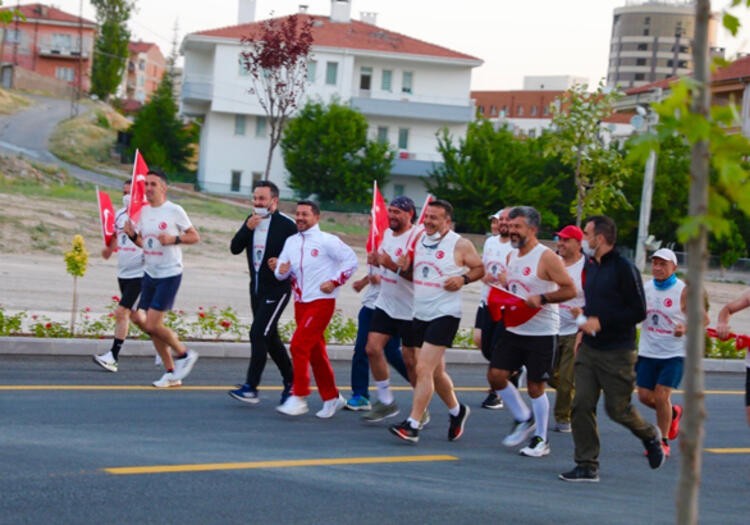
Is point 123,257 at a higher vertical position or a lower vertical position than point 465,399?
higher

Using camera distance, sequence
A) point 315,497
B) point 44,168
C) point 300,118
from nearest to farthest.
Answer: point 315,497
point 44,168
point 300,118

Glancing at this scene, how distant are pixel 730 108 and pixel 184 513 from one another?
15.3ft

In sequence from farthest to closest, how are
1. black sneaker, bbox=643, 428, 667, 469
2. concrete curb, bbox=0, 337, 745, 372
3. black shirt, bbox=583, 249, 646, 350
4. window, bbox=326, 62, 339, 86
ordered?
1. window, bbox=326, 62, 339, 86
2. concrete curb, bbox=0, 337, 745, 372
3. black sneaker, bbox=643, 428, 667, 469
4. black shirt, bbox=583, 249, 646, 350

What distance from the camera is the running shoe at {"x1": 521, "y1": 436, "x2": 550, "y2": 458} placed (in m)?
10.1

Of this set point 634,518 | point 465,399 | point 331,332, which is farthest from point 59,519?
point 331,332

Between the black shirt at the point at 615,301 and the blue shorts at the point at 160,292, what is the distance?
4620 mm

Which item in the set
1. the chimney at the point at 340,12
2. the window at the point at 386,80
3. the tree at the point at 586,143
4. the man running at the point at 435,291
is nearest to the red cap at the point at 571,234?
the man running at the point at 435,291

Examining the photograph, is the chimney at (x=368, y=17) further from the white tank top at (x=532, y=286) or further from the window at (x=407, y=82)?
the white tank top at (x=532, y=286)

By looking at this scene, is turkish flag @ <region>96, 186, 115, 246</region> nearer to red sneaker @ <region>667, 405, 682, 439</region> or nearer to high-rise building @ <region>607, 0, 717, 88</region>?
red sneaker @ <region>667, 405, 682, 439</region>

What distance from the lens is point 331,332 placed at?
17.1 meters

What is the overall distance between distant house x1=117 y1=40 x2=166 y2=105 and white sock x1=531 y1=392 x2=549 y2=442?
137830 mm

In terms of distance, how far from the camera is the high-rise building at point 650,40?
16375 centimetres

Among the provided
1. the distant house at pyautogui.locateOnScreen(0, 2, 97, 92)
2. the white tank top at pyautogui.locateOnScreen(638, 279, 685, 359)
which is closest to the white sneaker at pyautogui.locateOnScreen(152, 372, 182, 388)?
the white tank top at pyautogui.locateOnScreen(638, 279, 685, 359)

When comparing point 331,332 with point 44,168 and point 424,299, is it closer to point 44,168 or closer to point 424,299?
point 424,299
